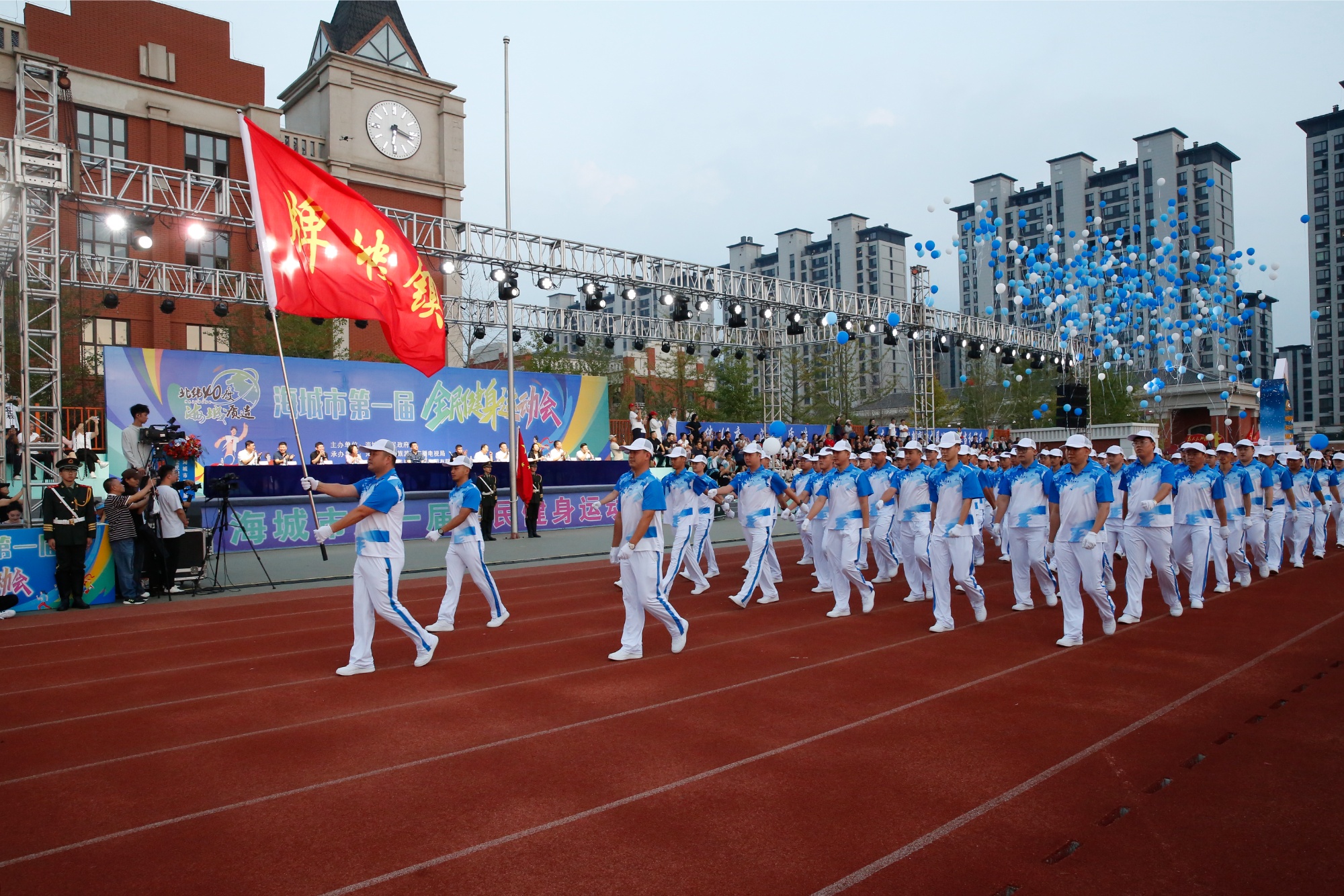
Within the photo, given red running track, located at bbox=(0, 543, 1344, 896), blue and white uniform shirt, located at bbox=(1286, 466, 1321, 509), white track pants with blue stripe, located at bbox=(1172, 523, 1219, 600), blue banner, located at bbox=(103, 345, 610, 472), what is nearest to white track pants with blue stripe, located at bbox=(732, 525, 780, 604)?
red running track, located at bbox=(0, 543, 1344, 896)

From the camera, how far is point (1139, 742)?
535cm

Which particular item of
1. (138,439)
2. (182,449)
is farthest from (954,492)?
(138,439)

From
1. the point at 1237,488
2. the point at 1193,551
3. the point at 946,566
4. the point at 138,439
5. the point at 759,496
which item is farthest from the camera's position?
the point at 138,439

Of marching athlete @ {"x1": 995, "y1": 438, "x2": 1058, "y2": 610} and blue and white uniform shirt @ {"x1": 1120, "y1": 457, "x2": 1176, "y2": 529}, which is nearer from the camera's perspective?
blue and white uniform shirt @ {"x1": 1120, "y1": 457, "x2": 1176, "y2": 529}

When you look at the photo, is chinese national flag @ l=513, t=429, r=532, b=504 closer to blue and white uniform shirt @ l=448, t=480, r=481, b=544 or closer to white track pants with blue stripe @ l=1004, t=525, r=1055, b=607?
blue and white uniform shirt @ l=448, t=480, r=481, b=544

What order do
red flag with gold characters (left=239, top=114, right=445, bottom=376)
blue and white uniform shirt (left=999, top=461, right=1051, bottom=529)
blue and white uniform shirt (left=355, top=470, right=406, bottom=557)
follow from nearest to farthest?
blue and white uniform shirt (left=355, top=470, right=406, bottom=557), red flag with gold characters (left=239, top=114, right=445, bottom=376), blue and white uniform shirt (left=999, top=461, right=1051, bottom=529)

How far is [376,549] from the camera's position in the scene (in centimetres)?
710

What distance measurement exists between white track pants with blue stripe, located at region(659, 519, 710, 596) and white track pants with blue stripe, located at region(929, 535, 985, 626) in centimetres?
275

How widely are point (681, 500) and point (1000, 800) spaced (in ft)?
22.8

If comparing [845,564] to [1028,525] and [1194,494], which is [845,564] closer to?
[1028,525]

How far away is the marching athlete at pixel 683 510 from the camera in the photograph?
1019 cm

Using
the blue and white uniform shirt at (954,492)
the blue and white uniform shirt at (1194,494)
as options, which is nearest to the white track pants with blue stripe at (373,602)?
the blue and white uniform shirt at (954,492)

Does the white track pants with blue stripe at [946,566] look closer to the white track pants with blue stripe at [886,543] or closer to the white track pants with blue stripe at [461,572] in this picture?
the white track pants with blue stripe at [886,543]

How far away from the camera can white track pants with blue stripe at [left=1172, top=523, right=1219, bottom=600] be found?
10.1m
